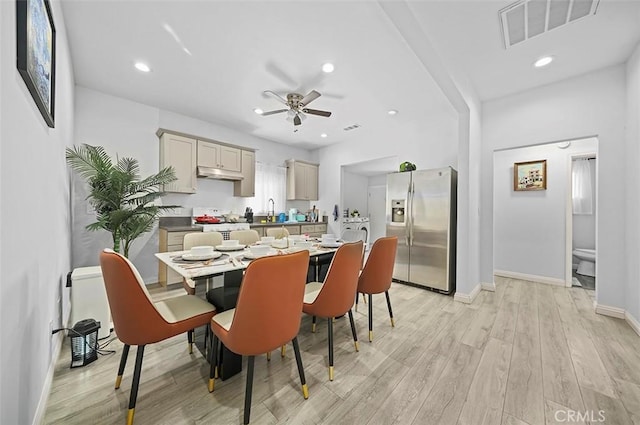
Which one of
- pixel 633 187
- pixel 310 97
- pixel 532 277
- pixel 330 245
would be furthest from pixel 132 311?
pixel 532 277

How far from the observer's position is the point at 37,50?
1113mm

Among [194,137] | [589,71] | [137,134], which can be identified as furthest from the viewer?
[194,137]

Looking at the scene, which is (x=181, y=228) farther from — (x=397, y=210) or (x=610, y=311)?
(x=610, y=311)

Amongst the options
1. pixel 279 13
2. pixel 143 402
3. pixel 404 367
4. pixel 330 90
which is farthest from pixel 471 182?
pixel 143 402

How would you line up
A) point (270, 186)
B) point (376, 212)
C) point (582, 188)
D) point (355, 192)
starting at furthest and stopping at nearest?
point (376, 212) < point (355, 192) < point (270, 186) < point (582, 188)

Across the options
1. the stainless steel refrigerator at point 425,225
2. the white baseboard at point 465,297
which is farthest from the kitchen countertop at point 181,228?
the white baseboard at point 465,297

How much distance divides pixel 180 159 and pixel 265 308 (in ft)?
11.6

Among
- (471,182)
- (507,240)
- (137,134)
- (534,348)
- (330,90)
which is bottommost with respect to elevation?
(534,348)

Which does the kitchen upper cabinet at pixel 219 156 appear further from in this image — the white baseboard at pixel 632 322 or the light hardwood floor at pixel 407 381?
the white baseboard at pixel 632 322

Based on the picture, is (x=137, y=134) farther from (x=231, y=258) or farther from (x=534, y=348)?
(x=534, y=348)

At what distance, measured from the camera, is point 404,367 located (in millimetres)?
1766

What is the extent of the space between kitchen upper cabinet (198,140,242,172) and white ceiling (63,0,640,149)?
0.72 metres

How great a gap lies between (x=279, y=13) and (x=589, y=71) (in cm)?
356

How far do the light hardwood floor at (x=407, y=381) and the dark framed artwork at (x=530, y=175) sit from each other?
2.34m
